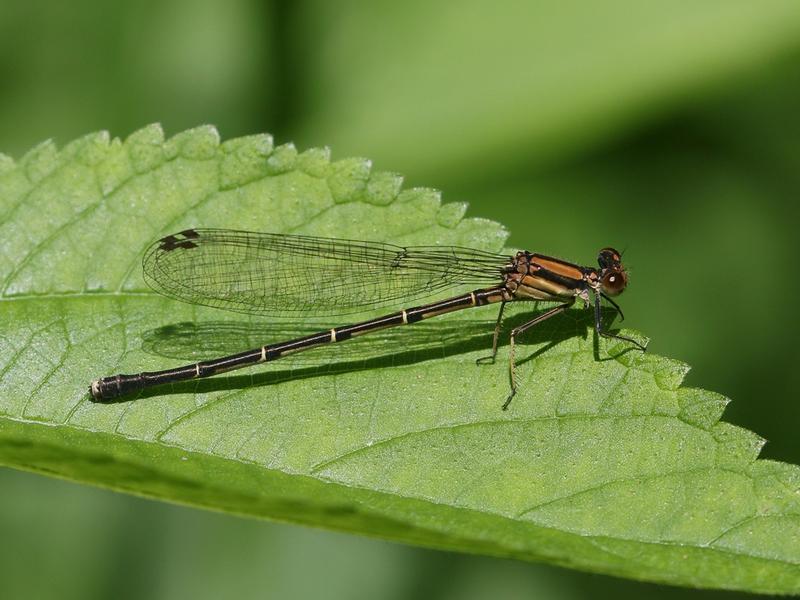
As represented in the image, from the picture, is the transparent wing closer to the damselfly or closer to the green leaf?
the damselfly

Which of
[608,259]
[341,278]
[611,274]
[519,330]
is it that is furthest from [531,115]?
[519,330]

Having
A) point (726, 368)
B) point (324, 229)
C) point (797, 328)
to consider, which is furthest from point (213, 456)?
point (797, 328)

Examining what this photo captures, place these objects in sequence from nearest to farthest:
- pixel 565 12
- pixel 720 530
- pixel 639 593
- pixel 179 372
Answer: pixel 720 530
pixel 179 372
pixel 639 593
pixel 565 12

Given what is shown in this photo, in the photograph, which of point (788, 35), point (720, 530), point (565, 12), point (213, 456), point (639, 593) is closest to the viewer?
point (720, 530)

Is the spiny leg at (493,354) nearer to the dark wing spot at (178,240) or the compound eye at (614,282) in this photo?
the compound eye at (614,282)

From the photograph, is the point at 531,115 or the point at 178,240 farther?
the point at 531,115

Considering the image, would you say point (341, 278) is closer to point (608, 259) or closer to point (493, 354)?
point (493, 354)

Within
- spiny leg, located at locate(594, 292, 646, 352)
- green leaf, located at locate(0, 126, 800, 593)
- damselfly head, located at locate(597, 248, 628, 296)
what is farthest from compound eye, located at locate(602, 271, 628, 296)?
green leaf, located at locate(0, 126, 800, 593)

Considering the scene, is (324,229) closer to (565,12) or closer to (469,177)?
(469,177)
